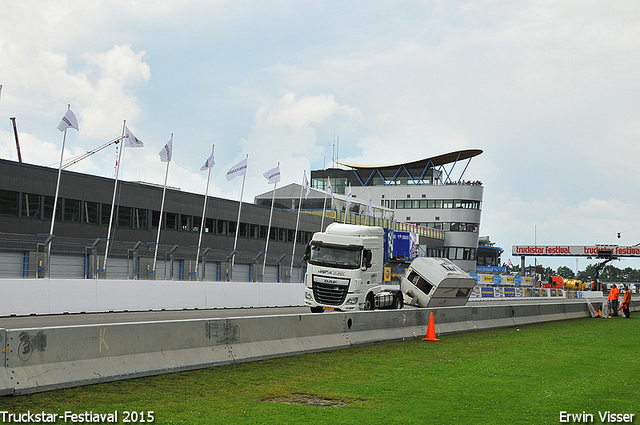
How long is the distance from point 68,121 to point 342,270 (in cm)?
1512

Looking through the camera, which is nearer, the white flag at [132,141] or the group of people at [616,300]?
the group of people at [616,300]

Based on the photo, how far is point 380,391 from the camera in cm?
949

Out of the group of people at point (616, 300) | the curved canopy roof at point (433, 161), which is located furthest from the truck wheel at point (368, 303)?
the curved canopy roof at point (433, 161)

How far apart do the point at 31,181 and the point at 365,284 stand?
21.2 m

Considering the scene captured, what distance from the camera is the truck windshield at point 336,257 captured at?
2455 centimetres

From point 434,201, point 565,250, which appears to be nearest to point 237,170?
point 434,201

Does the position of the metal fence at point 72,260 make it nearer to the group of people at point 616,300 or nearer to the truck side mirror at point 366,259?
the truck side mirror at point 366,259

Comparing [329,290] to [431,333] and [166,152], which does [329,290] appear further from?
[166,152]

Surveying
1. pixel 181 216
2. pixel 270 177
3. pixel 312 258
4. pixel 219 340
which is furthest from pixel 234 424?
pixel 181 216

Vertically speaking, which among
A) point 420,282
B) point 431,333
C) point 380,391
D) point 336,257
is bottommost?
point 380,391

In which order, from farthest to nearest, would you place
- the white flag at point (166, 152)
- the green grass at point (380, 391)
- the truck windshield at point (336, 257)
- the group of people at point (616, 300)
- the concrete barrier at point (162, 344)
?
the white flag at point (166, 152)
the group of people at point (616, 300)
the truck windshield at point (336, 257)
the concrete barrier at point (162, 344)
the green grass at point (380, 391)

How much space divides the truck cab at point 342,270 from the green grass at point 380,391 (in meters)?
9.71

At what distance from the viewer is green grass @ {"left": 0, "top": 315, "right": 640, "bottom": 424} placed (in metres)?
7.71

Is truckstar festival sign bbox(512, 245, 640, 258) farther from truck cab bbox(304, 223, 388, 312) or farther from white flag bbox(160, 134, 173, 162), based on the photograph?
truck cab bbox(304, 223, 388, 312)
